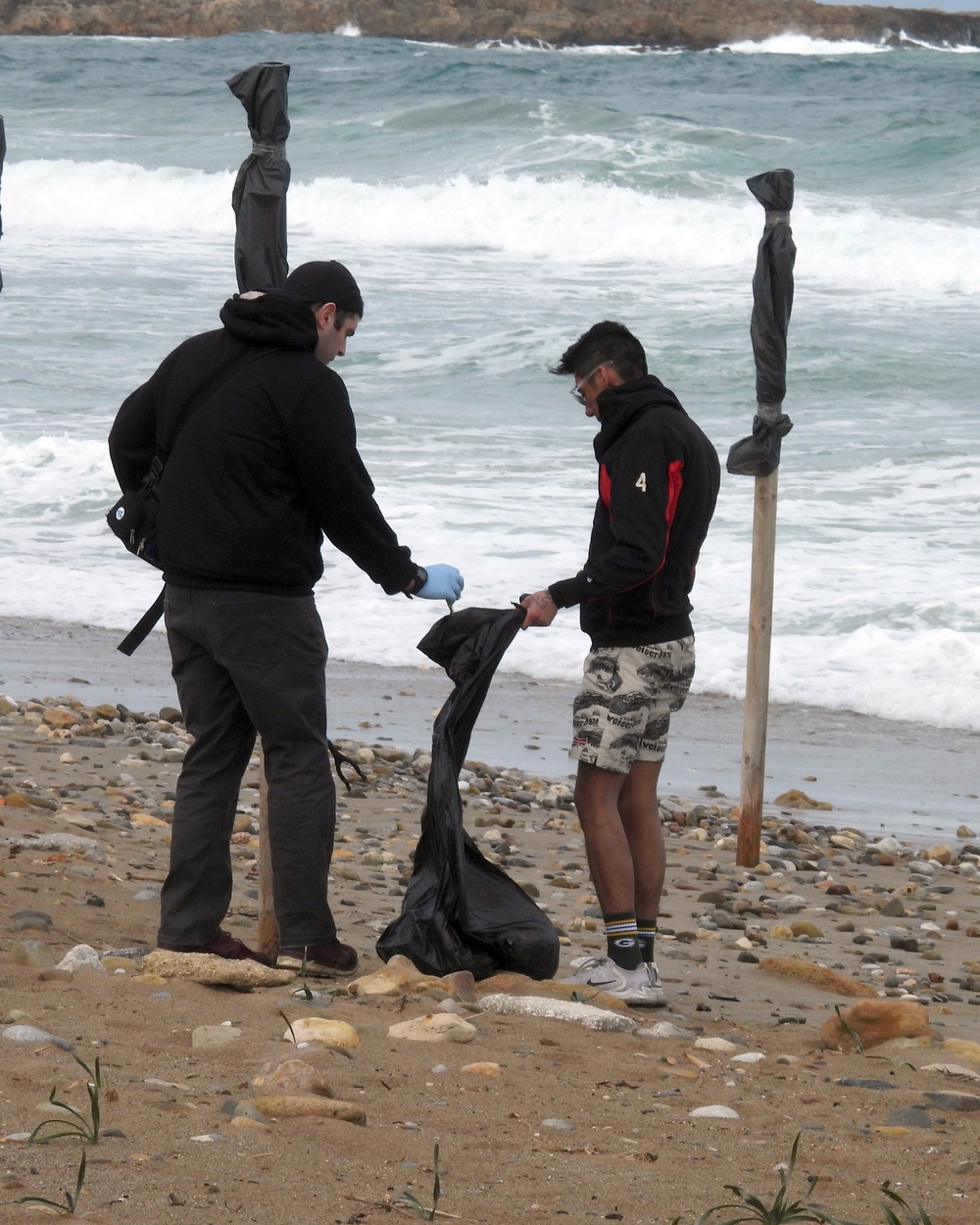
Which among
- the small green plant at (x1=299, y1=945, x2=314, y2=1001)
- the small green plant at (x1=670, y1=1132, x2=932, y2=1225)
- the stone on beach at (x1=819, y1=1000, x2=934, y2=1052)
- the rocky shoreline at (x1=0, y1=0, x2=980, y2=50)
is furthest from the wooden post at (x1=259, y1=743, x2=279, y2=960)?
the rocky shoreline at (x1=0, y1=0, x2=980, y2=50)

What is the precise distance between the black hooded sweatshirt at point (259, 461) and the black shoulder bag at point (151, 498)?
13mm

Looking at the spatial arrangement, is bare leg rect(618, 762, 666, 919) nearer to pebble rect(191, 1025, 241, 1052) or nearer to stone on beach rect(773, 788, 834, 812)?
pebble rect(191, 1025, 241, 1052)

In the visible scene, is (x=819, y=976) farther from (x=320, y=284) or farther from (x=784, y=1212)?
(x=320, y=284)

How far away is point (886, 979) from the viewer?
5047 millimetres

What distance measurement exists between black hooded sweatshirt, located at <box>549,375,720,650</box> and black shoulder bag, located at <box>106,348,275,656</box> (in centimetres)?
→ 96

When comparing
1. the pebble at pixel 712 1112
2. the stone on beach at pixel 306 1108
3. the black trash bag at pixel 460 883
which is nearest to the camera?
the stone on beach at pixel 306 1108

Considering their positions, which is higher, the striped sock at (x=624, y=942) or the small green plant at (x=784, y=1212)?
the small green plant at (x=784, y=1212)

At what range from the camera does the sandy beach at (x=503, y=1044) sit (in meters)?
2.83

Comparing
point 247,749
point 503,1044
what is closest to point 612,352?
point 247,749

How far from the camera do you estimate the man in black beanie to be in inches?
157

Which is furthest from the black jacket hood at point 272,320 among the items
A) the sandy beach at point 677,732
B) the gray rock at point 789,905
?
the sandy beach at point 677,732

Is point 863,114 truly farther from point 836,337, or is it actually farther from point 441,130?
point 836,337

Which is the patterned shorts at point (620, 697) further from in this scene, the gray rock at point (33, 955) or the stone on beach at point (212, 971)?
the gray rock at point (33, 955)

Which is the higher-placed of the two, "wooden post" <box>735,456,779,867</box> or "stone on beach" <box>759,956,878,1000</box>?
"wooden post" <box>735,456,779,867</box>
